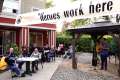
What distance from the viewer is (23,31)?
2881 cm

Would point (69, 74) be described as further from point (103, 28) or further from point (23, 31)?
point (23, 31)

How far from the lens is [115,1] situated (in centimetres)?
1047

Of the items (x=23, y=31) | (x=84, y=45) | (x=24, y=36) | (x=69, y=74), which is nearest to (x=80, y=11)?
(x=69, y=74)

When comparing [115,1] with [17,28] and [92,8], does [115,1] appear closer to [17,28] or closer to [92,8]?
[92,8]

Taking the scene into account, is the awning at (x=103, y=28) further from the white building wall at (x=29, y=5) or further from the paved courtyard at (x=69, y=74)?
the white building wall at (x=29, y=5)

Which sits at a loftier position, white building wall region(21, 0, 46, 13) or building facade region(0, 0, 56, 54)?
white building wall region(21, 0, 46, 13)

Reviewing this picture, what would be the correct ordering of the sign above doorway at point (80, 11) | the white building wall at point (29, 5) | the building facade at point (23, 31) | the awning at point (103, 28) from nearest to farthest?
1. the sign above doorway at point (80, 11)
2. the awning at point (103, 28)
3. the building facade at point (23, 31)
4. the white building wall at point (29, 5)

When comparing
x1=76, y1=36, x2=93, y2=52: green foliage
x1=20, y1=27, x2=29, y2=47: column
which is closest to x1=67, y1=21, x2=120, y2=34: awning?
x1=20, y1=27, x2=29, y2=47: column

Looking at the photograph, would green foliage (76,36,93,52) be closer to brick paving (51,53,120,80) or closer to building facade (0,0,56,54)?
building facade (0,0,56,54)

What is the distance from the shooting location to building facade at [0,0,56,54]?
91.0ft

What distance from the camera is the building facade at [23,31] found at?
91.0 feet

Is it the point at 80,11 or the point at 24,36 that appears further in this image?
the point at 24,36

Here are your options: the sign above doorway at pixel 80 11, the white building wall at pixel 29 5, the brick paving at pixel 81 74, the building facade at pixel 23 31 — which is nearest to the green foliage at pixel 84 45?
the building facade at pixel 23 31

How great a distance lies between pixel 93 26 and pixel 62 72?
3.26m
